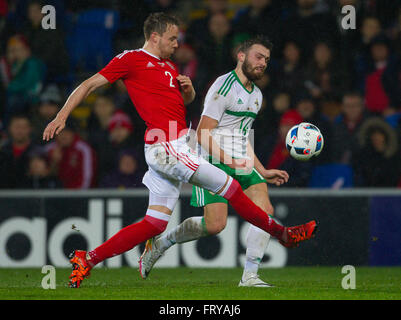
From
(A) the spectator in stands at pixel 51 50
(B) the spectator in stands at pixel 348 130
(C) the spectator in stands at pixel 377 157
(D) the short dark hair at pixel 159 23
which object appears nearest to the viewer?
(D) the short dark hair at pixel 159 23

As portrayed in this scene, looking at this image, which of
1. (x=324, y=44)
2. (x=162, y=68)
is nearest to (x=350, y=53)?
(x=324, y=44)

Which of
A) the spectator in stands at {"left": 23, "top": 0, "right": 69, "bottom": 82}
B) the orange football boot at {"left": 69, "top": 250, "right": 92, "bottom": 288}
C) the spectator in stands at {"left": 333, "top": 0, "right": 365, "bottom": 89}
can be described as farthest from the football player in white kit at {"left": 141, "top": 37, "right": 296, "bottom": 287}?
the spectator in stands at {"left": 23, "top": 0, "right": 69, "bottom": 82}

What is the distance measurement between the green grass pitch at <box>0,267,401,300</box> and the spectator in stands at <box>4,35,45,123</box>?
10.2 feet

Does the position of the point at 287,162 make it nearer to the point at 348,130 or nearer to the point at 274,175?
the point at 348,130

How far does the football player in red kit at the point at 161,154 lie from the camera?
6270 millimetres

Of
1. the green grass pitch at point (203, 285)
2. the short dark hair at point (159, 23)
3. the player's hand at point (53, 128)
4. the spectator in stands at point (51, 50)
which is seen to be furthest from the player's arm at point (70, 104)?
the spectator in stands at point (51, 50)

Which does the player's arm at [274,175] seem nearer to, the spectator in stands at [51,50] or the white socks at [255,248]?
the white socks at [255,248]

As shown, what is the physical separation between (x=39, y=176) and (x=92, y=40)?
2.56 metres

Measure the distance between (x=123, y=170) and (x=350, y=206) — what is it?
2.72m

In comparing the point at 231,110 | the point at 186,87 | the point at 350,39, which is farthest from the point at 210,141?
the point at 350,39

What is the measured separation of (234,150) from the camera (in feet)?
23.2

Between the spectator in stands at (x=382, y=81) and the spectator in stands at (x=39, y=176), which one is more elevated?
the spectator in stands at (x=382, y=81)

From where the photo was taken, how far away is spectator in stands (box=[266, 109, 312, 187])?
32.7ft

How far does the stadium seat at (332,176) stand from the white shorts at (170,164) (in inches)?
152
